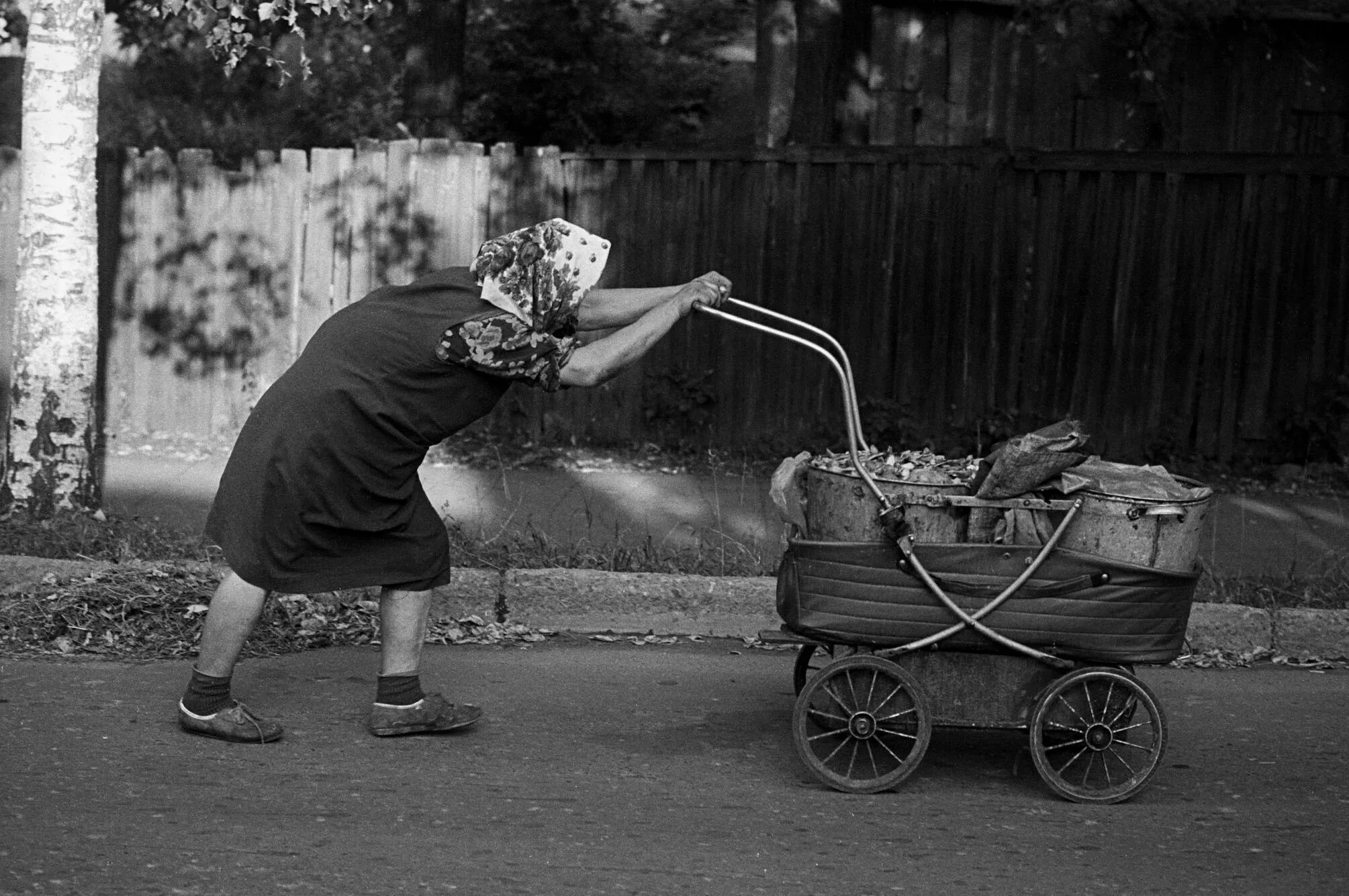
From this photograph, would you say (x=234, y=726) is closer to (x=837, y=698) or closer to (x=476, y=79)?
(x=837, y=698)

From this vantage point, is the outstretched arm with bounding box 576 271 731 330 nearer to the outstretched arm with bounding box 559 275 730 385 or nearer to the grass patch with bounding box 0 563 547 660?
the outstretched arm with bounding box 559 275 730 385

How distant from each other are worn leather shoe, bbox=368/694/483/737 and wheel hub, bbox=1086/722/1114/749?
1922 millimetres

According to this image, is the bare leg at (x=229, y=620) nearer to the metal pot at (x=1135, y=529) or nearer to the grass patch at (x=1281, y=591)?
the metal pot at (x=1135, y=529)

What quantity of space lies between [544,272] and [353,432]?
29.4 inches

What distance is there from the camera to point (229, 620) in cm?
484

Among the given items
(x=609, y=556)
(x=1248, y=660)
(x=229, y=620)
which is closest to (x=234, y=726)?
(x=229, y=620)

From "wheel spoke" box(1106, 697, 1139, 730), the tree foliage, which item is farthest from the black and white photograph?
the tree foliage

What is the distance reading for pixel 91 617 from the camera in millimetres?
6031

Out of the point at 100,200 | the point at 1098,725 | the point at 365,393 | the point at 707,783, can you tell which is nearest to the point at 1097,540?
the point at 1098,725

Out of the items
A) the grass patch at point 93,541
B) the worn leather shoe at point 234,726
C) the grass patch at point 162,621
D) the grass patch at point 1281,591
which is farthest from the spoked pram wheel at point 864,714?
the grass patch at point 93,541

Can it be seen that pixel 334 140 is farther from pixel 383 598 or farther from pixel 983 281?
pixel 383 598

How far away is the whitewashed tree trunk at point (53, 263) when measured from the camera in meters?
7.14

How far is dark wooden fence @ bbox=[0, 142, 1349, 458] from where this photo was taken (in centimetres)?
975

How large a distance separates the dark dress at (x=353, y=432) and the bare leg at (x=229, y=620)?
0.17 feet
